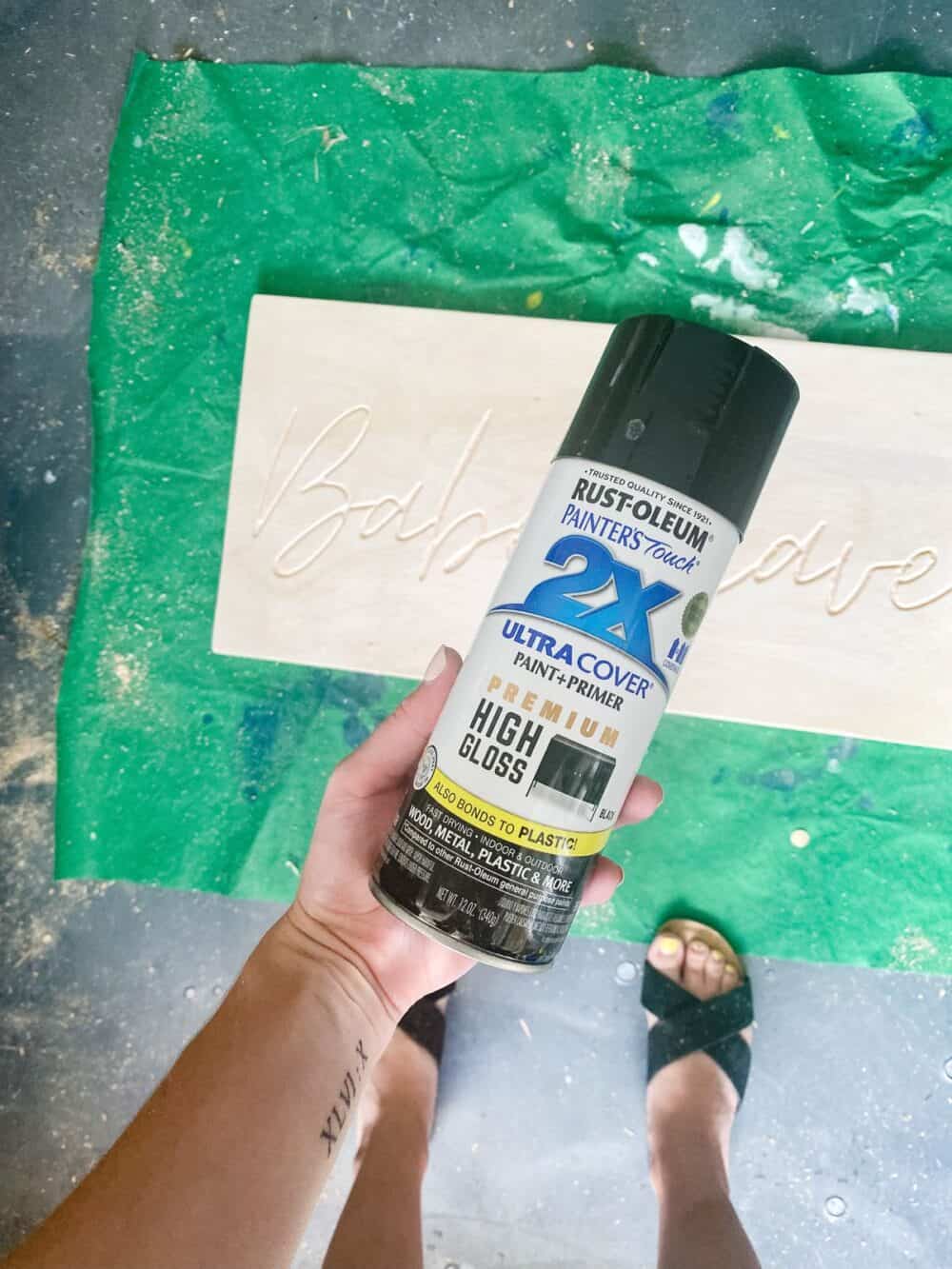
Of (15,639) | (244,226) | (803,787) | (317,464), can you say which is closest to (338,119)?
(244,226)

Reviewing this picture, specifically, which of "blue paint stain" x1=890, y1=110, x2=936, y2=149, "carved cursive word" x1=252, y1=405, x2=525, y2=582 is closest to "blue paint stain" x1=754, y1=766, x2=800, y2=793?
"carved cursive word" x1=252, y1=405, x2=525, y2=582

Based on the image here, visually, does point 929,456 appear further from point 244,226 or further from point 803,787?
point 244,226

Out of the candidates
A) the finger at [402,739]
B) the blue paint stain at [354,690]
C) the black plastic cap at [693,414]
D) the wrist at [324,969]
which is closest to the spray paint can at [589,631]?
the black plastic cap at [693,414]

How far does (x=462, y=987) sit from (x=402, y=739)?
730mm

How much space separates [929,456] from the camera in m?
1.33

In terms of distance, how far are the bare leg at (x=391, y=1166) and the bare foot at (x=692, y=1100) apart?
392mm

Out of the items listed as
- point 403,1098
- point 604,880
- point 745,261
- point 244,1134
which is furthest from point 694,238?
point 403,1098

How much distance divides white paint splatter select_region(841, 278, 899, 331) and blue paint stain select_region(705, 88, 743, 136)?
31 centimetres

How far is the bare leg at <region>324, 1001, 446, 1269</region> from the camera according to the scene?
1316mm

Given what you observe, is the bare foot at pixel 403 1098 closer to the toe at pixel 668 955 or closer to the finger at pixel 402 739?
the toe at pixel 668 955

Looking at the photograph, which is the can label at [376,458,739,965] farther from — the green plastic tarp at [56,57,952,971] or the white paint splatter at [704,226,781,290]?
the white paint splatter at [704,226,781,290]

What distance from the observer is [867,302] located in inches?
54.5

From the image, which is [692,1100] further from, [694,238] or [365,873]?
[694,238]

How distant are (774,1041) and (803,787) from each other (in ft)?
1.48
